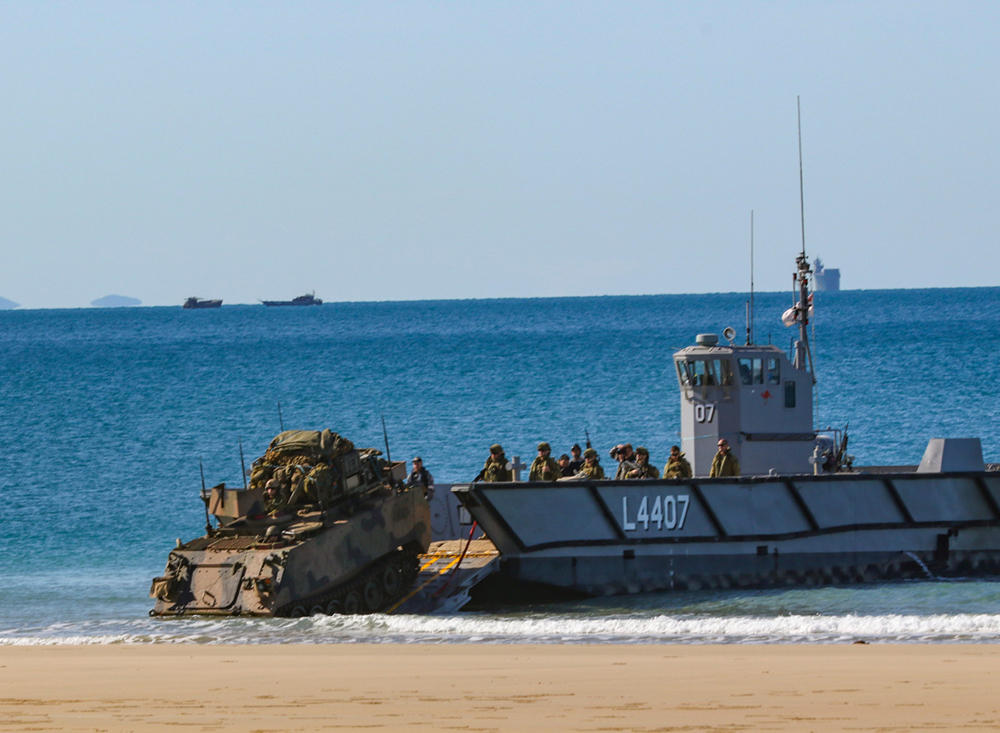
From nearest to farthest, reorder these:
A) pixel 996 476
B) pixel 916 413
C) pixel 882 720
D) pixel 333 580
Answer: pixel 882 720 < pixel 333 580 < pixel 996 476 < pixel 916 413

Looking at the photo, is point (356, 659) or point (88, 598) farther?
point (88, 598)

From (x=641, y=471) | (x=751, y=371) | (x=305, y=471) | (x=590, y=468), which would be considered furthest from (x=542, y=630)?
(x=751, y=371)

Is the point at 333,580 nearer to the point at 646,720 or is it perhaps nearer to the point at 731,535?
the point at 731,535

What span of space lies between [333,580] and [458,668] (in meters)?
4.50

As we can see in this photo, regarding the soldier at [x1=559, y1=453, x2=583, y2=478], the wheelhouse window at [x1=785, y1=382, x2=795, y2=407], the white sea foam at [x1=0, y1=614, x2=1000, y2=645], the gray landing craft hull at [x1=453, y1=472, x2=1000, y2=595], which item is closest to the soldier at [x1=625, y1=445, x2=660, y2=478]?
the gray landing craft hull at [x1=453, y1=472, x2=1000, y2=595]

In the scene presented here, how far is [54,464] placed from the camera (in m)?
39.0

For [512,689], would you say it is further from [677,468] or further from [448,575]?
[677,468]

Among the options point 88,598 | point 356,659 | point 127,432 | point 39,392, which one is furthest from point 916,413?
point 39,392

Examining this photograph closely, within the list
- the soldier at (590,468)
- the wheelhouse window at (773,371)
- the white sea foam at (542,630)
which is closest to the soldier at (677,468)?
the soldier at (590,468)

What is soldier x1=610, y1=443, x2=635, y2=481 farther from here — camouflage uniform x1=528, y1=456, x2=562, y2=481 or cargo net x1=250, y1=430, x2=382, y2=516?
cargo net x1=250, y1=430, x2=382, y2=516

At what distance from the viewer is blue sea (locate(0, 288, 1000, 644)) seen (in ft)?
55.6

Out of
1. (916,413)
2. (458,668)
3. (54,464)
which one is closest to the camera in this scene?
(458,668)

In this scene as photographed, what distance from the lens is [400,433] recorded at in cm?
4488

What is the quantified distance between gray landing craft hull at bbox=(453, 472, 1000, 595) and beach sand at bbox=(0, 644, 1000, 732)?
4153mm
